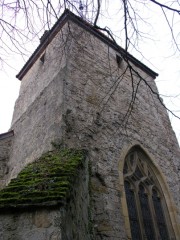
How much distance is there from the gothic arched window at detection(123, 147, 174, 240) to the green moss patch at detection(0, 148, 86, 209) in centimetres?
180

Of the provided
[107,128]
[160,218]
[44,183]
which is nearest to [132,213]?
[160,218]

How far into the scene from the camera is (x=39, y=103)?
5.86 m

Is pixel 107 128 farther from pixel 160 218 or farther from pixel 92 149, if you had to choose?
pixel 160 218

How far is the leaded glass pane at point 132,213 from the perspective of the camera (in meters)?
4.19

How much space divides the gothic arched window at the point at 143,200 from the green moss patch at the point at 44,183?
5.92 ft

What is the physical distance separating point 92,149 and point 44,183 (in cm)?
199

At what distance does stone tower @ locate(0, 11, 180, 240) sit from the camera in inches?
94.3

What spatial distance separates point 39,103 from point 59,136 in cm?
190

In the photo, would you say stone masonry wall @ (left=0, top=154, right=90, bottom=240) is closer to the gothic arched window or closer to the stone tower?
the stone tower

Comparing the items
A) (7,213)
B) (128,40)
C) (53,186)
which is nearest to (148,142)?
(128,40)

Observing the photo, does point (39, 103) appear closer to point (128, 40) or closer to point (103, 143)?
point (103, 143)

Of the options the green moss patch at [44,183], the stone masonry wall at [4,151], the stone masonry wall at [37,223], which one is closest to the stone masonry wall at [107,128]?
the green moss patch at [44,183]

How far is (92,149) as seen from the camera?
4.43 metres

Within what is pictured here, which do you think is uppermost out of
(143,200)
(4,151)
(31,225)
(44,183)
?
(4,151)
